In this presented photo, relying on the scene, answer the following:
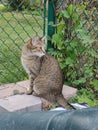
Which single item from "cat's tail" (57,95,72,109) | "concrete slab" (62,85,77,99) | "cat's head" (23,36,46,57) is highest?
"cat's head" (23,36,46,57)

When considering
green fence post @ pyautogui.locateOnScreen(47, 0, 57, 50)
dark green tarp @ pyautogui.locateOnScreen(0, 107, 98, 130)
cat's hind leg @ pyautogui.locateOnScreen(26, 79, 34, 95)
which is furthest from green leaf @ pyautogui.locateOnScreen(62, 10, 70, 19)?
dark green tarp @ pyautogui.locateOnScreen(0, 107, 98, 130)

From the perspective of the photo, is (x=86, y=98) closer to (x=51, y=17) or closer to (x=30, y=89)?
(x=30, y=89)

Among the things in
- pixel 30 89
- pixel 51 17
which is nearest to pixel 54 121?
pixel 30 89

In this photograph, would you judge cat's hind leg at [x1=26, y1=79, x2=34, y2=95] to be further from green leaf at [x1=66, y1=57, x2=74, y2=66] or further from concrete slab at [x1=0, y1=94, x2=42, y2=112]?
green leaf at [x1=66, y1=57, x2=74, y2=66]

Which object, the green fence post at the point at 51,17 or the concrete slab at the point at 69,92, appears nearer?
the concrete slab at the point at 69,92

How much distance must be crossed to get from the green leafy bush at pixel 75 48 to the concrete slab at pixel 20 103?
1.74 ft

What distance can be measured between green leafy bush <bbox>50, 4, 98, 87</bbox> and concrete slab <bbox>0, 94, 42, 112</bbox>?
0.53m

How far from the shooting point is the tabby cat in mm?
3303

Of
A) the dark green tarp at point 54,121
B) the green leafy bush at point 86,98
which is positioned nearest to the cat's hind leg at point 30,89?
the green leafy bush at point 86,98

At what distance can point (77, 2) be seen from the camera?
362 centimetres

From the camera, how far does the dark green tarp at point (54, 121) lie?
1075 millimetres

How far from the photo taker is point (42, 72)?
11.0ft

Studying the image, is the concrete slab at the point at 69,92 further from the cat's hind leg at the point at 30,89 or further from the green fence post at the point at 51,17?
the green fence post at the point at 51,17

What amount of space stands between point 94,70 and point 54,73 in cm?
43
